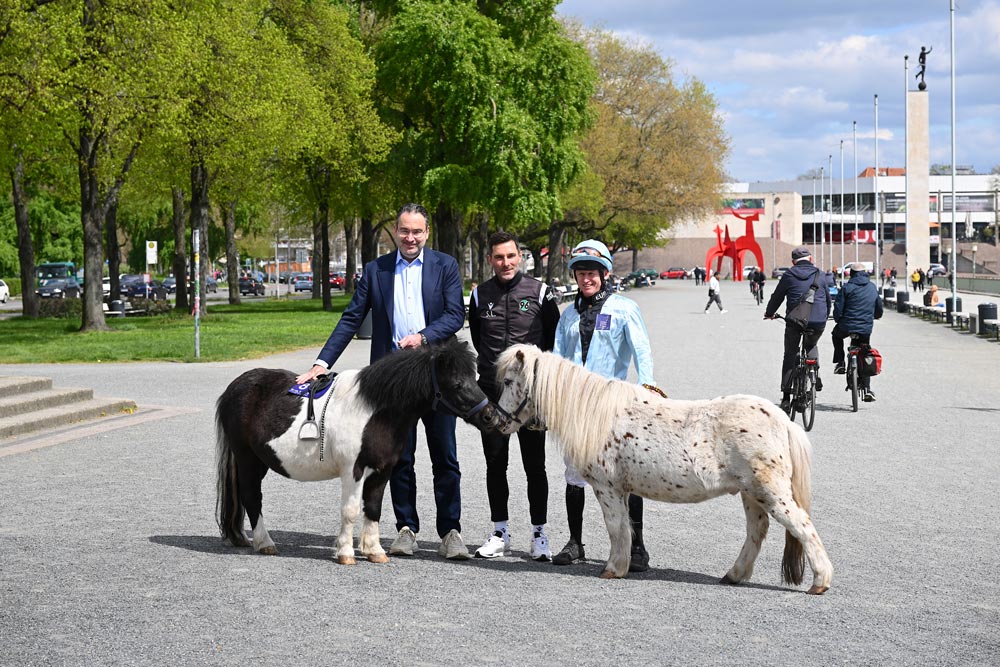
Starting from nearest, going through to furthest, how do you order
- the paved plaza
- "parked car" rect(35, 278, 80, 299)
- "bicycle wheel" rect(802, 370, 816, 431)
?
the paved plaza → "bicycle wheel" rect(802, 370, 816, 431) → "parked car" rect(35, 278, 80, 299)

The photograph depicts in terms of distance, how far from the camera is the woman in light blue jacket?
7.55 metres

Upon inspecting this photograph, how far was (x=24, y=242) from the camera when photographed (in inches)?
1761

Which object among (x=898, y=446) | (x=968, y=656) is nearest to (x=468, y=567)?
(x=968, y=656)

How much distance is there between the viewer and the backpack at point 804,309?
50.7 feet

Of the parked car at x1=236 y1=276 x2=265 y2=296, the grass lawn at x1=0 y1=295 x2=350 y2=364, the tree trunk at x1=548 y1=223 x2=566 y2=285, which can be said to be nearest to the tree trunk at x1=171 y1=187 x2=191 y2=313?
the grass lawn at x1=0 y1=295 x2=350 y2=364

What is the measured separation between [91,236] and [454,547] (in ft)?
99.8

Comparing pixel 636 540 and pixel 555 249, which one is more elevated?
pixel 555 249

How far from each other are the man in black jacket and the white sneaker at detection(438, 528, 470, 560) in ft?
0.36

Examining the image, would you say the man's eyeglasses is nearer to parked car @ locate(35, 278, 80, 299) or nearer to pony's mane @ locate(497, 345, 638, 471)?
pony's mane @ locate(497, 345, 638, 471)

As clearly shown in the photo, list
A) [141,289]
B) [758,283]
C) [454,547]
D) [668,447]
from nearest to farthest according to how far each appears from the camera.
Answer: [668,447] < [454,547] < [758,283] < [141,289]

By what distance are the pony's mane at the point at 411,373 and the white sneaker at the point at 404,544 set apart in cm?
89

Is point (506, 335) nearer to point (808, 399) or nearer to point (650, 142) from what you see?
point (808, 399)

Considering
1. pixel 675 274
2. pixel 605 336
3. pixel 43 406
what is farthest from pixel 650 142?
pixel 605 336

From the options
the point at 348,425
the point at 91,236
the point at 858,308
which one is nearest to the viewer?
the point at 348,425
